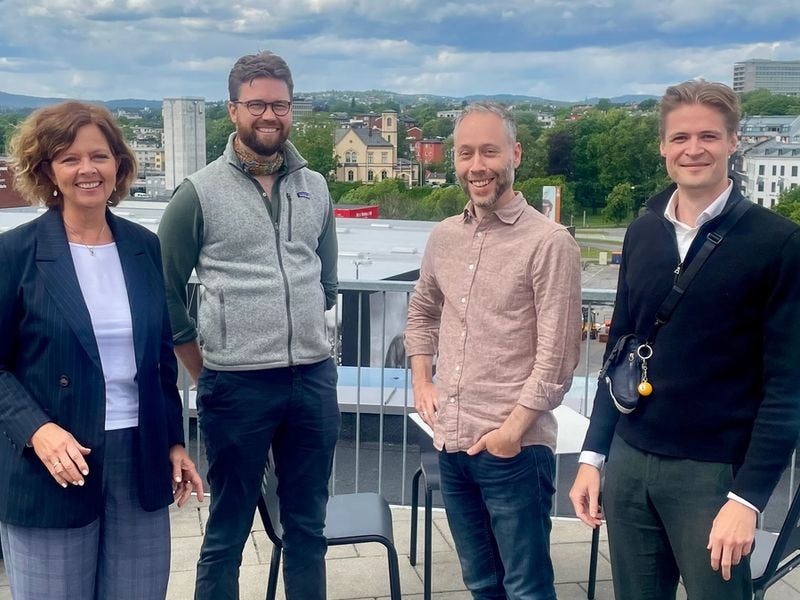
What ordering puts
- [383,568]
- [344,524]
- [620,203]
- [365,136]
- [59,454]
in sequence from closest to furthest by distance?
[59,454]
[344,524]
[383,568]
[620,203]
[365,136]

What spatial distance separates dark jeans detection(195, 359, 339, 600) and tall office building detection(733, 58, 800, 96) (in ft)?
515

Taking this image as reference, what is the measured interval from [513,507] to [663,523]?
1.42 feet

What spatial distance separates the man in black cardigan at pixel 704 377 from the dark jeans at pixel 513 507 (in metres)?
0.27

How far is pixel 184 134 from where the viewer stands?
2235 inches

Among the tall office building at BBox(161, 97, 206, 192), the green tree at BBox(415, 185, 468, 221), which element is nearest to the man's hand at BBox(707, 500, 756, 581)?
the tall office building at BBox(161, 97, 206, 192)

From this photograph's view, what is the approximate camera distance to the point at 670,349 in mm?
1929

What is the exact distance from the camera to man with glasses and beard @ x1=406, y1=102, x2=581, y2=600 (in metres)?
2.22

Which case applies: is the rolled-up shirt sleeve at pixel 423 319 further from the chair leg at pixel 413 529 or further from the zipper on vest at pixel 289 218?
the chair leg at pixel 413 529

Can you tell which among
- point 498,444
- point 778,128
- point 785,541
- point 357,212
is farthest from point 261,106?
point 778,128

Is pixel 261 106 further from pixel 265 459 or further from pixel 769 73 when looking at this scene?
pixel 769 73

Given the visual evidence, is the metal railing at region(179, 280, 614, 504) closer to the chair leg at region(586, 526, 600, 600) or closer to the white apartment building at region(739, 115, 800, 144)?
the chair leg at region(586, 526, 600, 600)

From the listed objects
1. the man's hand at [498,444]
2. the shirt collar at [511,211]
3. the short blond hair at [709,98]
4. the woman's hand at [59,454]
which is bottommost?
the man's hand at [498,444]

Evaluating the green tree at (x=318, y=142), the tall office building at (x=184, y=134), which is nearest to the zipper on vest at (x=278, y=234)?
the tall office building at (x=184, y=134)

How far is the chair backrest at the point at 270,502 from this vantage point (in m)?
2.74
